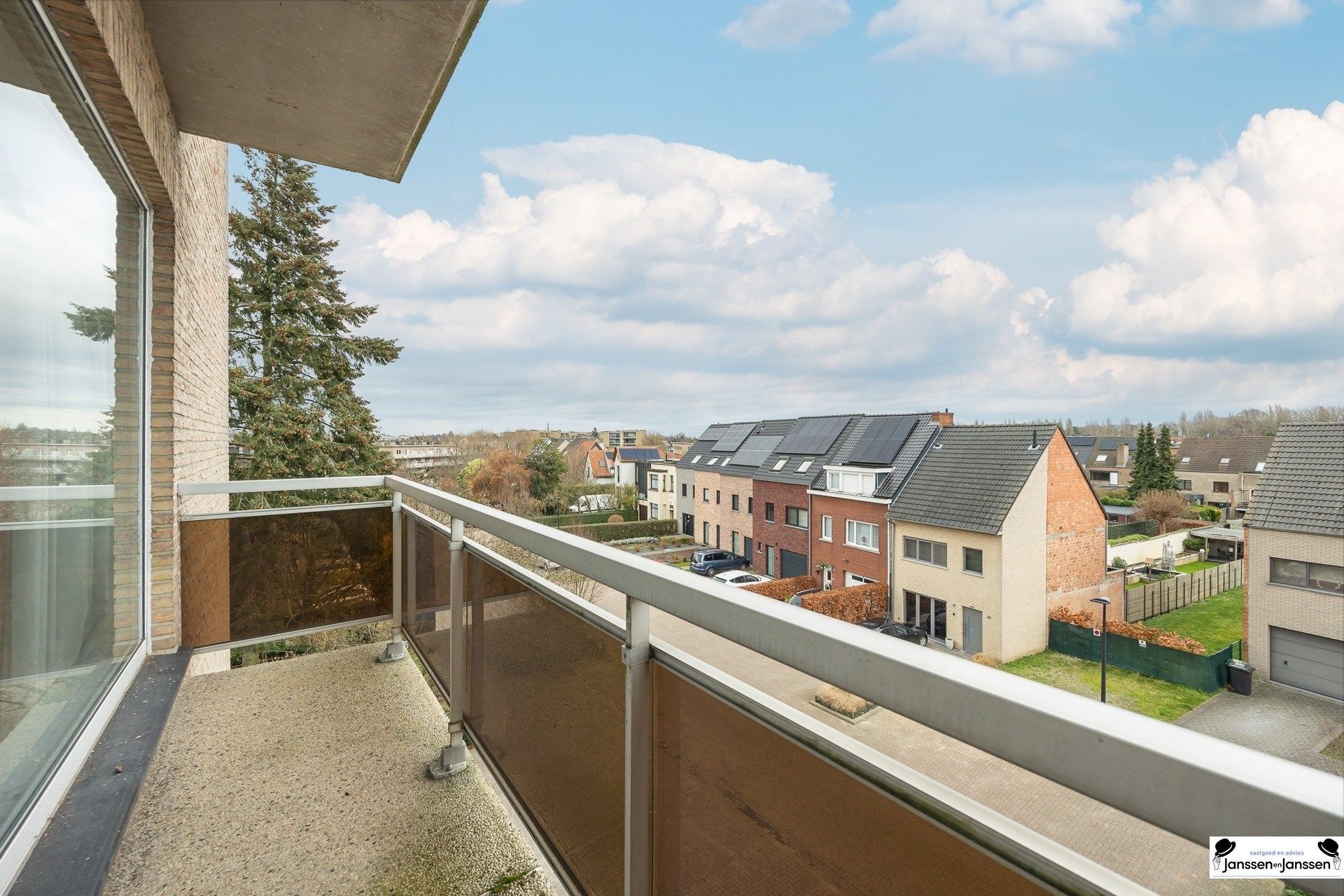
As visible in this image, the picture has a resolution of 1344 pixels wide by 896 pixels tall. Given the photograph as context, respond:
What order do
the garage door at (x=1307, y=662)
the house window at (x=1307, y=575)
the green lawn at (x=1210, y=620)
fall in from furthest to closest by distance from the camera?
the green lawn at (x=1210, y=620)
the garage door at (x=1307, y=662)
the house window at (x=1307, y=575)

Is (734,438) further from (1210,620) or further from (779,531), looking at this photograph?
(1210,620)

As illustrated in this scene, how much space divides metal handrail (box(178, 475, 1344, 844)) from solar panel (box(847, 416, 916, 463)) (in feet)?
58.1

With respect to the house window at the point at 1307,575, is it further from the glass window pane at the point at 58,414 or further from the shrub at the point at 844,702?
the glass window pane at the point at 58,414

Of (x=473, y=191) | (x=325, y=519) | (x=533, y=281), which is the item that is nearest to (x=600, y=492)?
(x=533, y=281)

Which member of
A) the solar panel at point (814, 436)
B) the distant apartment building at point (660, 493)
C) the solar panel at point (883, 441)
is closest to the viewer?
the solar panel at point (883, 441)

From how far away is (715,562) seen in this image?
70.0ft

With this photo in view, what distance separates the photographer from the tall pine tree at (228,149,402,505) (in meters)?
11.8

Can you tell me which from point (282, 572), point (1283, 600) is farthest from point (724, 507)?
point (282, 572)

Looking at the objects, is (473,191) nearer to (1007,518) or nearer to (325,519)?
(1007,518)

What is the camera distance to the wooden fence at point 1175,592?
711 inches

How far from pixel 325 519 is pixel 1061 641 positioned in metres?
17.5

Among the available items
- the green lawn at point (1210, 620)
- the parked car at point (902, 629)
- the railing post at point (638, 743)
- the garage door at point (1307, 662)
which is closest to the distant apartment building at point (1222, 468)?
the green lawn at point (1210, 620)

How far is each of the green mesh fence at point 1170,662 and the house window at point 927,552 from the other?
368 centimetres

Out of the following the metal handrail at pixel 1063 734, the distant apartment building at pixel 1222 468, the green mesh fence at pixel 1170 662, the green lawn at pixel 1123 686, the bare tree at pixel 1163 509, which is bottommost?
the green lawn at pixel 1123 686
